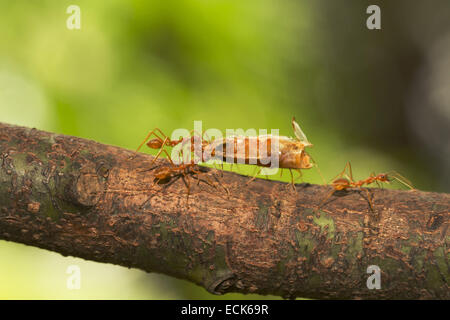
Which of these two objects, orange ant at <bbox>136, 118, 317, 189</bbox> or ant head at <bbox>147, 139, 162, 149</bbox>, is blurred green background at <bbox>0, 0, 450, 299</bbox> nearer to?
ant head at <bbox>147, 139, 162, 149</bbox>

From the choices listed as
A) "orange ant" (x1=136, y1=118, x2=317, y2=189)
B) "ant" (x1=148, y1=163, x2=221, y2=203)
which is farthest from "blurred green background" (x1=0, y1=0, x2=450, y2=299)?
Result: "ant" (x1=148, y1=163, x2=221, y2=203)

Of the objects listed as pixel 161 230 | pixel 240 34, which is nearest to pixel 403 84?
pixel 240 34

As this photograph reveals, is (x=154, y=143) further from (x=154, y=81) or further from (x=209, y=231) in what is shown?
(x=154, y=81)

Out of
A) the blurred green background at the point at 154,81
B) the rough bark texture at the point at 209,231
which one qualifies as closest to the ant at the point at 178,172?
the rough bark texture at the point at 209,231

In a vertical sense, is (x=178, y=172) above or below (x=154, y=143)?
below

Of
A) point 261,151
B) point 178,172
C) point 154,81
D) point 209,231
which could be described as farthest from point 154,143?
point 154,81

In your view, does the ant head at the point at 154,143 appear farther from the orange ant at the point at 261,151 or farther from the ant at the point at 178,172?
the ant at the point at 178,172

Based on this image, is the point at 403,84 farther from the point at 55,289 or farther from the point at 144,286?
the point at 55,289
